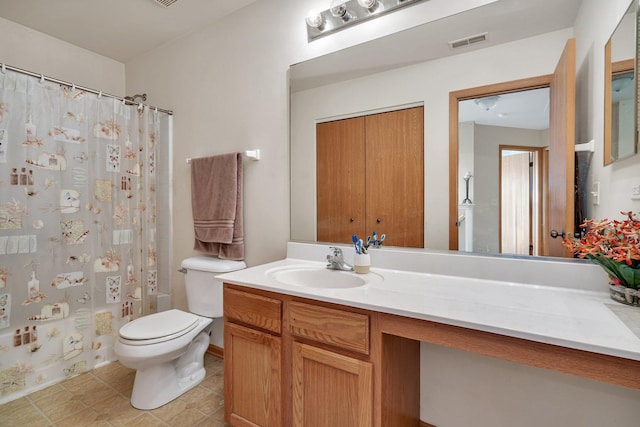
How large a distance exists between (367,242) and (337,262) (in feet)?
0.61

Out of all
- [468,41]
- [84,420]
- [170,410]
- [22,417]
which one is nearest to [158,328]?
[170,410]

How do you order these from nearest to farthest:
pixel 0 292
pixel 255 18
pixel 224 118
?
pixel 0 292, pixel 255 18, pixel 224 118

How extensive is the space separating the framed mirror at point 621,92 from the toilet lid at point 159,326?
2.11 metres

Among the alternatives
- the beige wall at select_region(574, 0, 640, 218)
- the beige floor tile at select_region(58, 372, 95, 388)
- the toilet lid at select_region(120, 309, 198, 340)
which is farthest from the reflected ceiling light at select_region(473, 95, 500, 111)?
the beige floor tile at select_region(58, 372, 95, 388)

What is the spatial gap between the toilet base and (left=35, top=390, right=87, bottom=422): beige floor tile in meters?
0.30

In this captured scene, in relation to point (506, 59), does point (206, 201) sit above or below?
below

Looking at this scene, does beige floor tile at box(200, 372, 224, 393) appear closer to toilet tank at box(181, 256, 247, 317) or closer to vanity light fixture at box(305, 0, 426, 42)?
toilet tank at box(181, 256, 247, 317)

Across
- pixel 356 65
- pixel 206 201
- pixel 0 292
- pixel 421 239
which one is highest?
pixel 356 65

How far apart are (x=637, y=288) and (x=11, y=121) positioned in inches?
117

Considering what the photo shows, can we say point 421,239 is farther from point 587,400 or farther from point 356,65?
point 356,65

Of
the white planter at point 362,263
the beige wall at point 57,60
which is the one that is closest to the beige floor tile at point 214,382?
the white planter at point 362,263

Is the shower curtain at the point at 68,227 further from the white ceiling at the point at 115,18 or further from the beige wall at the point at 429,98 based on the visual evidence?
the beige wall at the point at 429,98

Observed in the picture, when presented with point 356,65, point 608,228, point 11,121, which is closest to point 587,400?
point 608,228

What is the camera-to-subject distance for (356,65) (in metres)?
1.67
